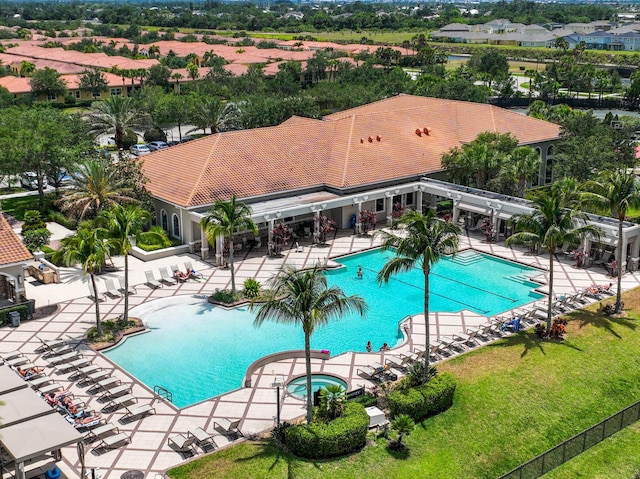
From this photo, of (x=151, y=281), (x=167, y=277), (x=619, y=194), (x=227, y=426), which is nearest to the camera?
(x=227, y=426)

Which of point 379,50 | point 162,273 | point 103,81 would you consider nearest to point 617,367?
point 162,273

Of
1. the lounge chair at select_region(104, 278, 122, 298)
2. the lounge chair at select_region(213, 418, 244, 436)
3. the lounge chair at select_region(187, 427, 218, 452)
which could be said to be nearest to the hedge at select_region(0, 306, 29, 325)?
the lounge chair at select_region(104, 278, 122, 298)

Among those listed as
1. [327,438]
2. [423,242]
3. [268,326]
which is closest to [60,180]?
[268,326]

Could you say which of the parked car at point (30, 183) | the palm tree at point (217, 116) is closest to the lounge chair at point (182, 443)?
the parked car at point (30, 183)

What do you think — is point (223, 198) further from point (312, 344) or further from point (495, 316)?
point (495, 316)

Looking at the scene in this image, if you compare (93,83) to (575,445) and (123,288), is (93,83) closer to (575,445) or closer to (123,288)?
(123,288)

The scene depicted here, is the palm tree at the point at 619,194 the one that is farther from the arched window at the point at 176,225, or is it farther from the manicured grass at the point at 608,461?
the arched window at the point at 176,225
